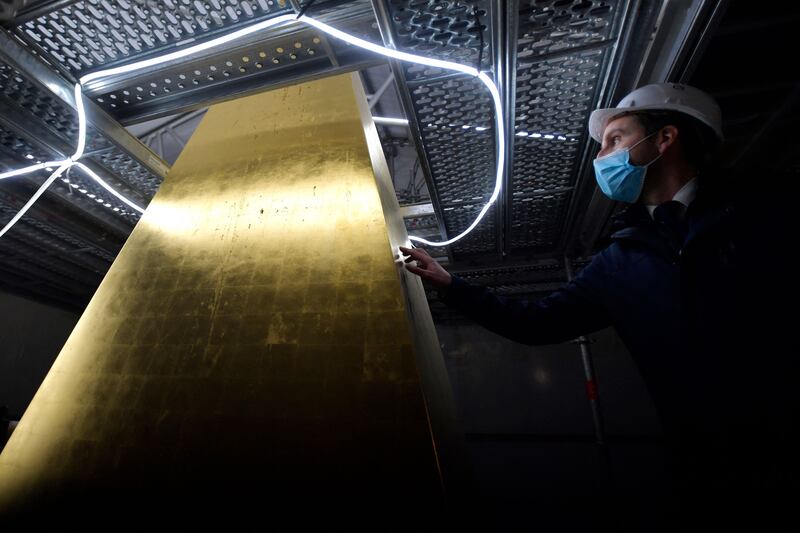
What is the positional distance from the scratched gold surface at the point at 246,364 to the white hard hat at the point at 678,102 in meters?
1.10

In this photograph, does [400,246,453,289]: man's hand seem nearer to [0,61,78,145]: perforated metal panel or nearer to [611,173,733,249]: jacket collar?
[611,173,733,249]: jacket collar

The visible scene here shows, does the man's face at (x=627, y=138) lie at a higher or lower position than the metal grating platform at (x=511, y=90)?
lower

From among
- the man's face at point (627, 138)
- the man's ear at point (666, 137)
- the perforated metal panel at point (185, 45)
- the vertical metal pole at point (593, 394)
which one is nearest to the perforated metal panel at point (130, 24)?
the perforated metal panel at point (185, 45)

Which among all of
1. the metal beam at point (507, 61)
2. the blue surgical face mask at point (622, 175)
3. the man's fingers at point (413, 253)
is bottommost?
the man's fingers at point (413, 253)

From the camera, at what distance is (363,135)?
1423 millimetres

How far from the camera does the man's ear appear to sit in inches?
43.6

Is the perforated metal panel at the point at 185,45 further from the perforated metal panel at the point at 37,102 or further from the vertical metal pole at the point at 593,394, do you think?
the vertical metal pole at the point at 593,394

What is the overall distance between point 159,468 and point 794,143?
11.3 ft

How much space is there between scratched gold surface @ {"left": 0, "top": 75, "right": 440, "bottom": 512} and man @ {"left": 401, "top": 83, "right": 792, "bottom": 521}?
0.37m

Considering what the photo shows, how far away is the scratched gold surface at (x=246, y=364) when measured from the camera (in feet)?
2.68

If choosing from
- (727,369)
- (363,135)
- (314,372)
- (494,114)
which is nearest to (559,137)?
(494,114)

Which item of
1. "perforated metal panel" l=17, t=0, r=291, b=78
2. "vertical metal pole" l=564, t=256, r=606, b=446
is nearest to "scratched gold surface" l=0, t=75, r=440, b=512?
"perforated metal panel" l=17, t=0, r=291, b=78

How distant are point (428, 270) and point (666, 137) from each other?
1023mm

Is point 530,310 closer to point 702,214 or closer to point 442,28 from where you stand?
point 702,214
